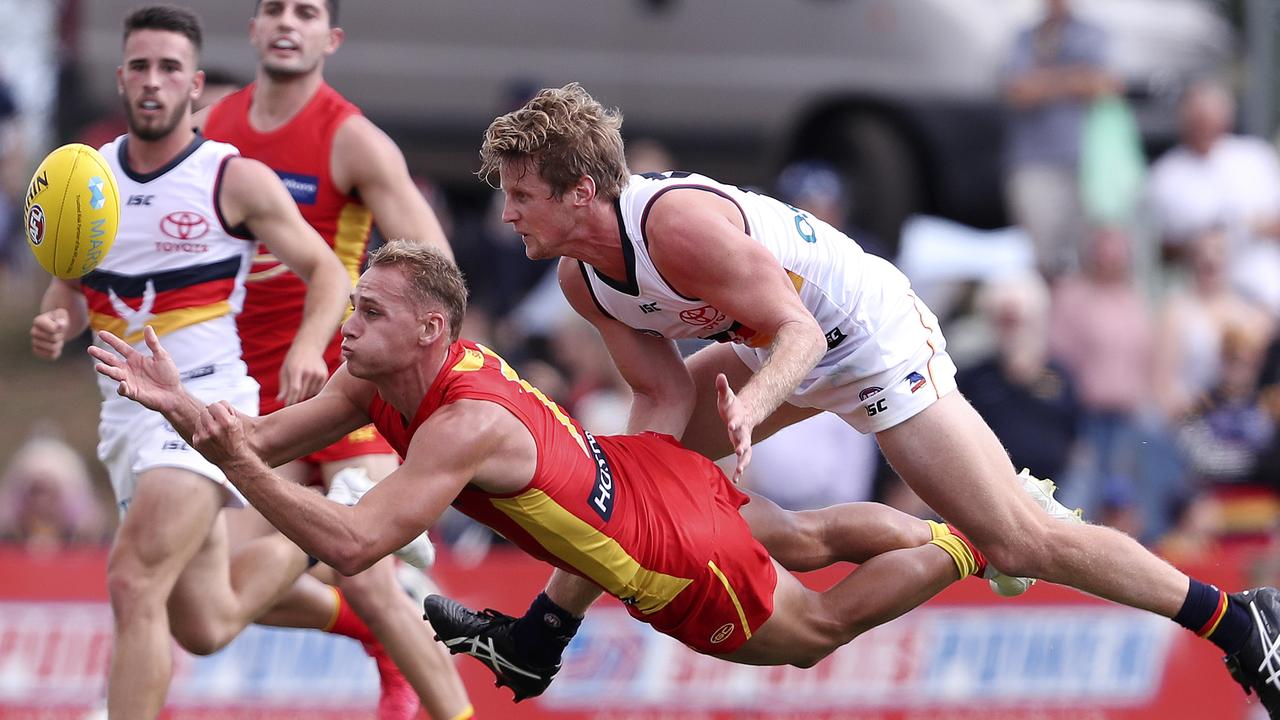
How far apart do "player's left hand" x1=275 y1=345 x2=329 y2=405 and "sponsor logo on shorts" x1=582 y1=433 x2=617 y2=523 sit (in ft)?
3.76

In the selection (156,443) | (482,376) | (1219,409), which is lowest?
(1219,409)

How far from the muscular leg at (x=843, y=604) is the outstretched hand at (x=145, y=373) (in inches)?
87.7

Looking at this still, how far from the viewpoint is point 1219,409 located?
11000 mm

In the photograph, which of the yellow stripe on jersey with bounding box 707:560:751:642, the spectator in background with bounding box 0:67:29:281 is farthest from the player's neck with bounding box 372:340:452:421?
the spectator in background with bounding box 0:67:29:281

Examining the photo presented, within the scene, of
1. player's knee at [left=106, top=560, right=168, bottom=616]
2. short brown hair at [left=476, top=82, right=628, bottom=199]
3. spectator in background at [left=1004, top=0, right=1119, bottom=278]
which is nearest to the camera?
short brown hair at [left=476, top=82, right=628, bottom=199]

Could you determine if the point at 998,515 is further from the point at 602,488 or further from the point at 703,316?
the point at 602,488

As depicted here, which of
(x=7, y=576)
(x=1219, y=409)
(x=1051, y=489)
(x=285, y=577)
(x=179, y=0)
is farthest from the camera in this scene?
(x=179, y=0)

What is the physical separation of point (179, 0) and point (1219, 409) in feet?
23.2

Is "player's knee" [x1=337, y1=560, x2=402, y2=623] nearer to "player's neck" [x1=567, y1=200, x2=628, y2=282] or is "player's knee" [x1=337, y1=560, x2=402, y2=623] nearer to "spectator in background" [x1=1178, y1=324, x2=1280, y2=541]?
"player's neck" [x1=567, y1=200, x2=628, y2=282]

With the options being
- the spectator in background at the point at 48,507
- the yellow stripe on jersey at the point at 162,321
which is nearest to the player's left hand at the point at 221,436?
the yellow stripe on jersey at the point at 162,321

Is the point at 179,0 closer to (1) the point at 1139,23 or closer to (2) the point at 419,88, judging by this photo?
(2) the point at 419,88

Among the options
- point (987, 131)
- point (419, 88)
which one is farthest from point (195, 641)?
point (987, 131)

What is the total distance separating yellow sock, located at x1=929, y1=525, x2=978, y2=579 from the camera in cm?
672

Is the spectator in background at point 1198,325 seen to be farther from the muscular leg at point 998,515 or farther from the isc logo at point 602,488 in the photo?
the isc logo at point 602,488
